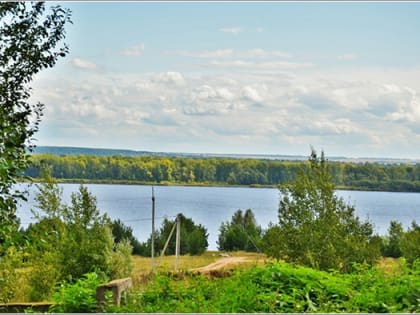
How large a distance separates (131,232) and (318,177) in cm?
258

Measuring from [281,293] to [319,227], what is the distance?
3.98 metres

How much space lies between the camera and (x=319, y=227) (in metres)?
7.14

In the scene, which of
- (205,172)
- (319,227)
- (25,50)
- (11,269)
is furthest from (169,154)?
(25,50)

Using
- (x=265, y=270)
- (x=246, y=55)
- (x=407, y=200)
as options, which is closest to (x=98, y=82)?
(x=246, y=55)

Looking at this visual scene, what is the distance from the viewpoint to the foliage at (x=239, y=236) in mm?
7993

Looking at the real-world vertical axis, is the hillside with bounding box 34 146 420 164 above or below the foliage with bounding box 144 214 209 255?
above

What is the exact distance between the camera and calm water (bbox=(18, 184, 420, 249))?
25.5ft

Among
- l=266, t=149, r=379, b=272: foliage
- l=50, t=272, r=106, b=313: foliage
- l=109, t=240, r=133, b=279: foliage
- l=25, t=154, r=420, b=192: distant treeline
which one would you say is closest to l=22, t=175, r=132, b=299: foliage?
l=109, t=240, r=133, b=279: foliage

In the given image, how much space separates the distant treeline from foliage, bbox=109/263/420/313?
3.40 m

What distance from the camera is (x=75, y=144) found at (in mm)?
7297

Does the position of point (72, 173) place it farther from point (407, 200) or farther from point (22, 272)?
point (407, 200)

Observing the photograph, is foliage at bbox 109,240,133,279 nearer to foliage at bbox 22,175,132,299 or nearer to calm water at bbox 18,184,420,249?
foliage at bbox 22,175,132,299

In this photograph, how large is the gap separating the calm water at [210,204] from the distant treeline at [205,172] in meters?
0.19

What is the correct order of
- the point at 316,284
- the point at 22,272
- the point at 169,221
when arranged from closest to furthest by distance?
1. the point at 316,284
2. the point at 22,272
3. the point at 169,221
